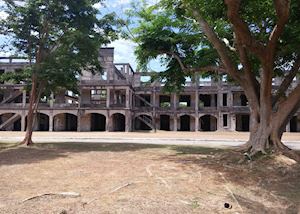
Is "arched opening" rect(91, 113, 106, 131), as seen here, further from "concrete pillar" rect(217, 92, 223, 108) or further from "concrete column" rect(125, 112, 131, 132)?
"concrete pillar" rect(217, 92, 223, 108)

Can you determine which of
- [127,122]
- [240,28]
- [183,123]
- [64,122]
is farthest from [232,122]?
[240,28]

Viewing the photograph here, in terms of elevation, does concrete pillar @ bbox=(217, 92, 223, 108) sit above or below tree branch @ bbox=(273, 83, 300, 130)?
above

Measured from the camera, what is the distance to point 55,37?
1681cm

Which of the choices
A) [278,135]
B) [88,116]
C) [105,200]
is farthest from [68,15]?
[88,116]

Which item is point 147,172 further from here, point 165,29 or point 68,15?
point 68,15

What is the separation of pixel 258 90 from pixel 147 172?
540 cm

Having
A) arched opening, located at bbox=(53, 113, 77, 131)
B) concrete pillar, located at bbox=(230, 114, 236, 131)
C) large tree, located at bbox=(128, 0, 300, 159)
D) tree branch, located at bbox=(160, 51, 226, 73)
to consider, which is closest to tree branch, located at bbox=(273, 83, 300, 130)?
large tree, located at bbox=(128, 0, 300, 159)

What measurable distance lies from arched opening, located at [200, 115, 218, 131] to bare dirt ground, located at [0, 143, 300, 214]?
111 feet

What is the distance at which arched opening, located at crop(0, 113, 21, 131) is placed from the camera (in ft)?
134

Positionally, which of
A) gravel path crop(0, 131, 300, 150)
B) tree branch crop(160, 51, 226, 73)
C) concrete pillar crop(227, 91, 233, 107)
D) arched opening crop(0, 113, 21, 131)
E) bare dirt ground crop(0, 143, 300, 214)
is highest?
concrete pillar crop(227, 91, 233, 107)

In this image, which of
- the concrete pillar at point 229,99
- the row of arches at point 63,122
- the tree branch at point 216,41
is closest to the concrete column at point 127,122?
the row of arches at point 63,122

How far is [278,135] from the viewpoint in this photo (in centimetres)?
1122

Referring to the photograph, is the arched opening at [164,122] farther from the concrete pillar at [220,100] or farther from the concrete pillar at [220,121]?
the concrete pillar at [220,100]

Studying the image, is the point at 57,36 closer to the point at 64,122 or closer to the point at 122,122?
the point at 64,122
